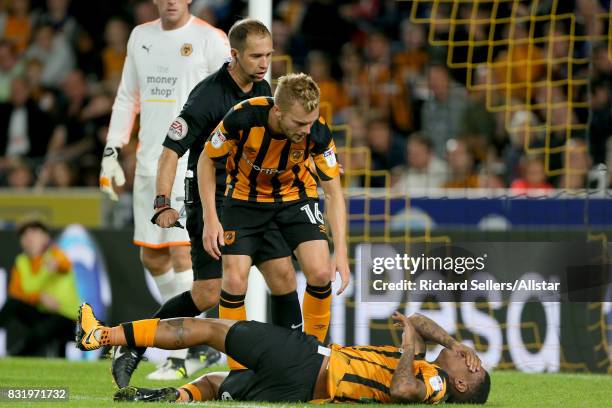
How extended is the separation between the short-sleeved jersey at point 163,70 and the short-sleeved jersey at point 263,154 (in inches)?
51.8

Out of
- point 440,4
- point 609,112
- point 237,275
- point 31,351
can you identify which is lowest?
point 31,351

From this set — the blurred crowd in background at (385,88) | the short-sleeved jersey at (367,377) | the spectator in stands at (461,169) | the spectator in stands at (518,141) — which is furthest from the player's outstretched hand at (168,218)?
the spectator in stands at (518,141)

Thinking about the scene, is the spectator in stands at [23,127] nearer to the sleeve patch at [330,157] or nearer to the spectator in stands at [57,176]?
the spectator in stands at [57,176]

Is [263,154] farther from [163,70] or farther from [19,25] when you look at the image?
[19,25]

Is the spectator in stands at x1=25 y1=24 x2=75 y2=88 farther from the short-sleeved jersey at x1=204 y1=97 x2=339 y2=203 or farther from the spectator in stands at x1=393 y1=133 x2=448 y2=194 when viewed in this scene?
the short-sleeved jersey at x1=204 y1=97 x2=339 y2=203

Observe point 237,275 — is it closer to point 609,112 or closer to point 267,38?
point 267,38

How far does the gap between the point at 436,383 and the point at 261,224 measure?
4.28ft

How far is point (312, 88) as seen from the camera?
20.7ft

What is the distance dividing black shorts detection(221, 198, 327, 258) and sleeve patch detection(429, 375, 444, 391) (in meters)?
1.04

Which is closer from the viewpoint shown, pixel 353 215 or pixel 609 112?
pixel 353 215

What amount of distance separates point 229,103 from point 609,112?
16.3ft

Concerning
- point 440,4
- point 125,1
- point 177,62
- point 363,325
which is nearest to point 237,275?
point 177,62

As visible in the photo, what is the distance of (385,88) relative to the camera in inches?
500

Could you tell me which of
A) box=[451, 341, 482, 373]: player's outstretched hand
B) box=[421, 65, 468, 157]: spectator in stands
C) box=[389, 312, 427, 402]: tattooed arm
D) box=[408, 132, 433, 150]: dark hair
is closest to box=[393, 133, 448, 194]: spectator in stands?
box=[408, 132, 433, 150]: dark hair
